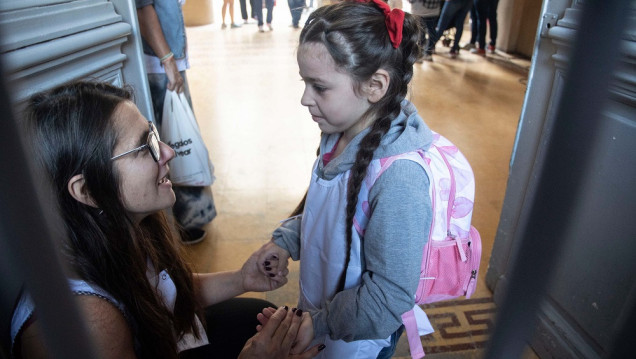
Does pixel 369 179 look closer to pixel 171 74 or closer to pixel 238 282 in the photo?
pixel 238 282

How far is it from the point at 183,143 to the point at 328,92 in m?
1.28

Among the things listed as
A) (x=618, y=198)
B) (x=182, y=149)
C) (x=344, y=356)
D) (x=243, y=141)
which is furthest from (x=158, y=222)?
(x=243, y=141)

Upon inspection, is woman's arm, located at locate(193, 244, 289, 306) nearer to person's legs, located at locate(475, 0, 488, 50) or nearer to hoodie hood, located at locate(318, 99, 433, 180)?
hoodie hood, located at locate(318, 99, 433, 180)

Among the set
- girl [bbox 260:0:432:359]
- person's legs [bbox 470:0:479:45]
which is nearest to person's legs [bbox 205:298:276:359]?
girl [bbox 260:0:432:359]

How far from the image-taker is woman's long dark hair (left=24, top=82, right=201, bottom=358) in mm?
887

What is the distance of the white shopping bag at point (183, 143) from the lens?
209cm

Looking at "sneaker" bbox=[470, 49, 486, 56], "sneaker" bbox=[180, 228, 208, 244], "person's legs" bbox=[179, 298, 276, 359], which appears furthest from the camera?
"sneaker" bbox=[470, 49, 486, 56]

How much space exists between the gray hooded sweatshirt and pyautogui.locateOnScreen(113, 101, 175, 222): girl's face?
47cm

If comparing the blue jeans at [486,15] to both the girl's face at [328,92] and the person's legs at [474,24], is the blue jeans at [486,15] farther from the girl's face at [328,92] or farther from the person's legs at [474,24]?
the girl's face at [328,92]

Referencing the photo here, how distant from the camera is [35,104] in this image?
0.92 metres

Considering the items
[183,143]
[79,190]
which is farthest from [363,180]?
[183,143]

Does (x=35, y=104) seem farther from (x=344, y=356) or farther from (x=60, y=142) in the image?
(x=344, y=356)

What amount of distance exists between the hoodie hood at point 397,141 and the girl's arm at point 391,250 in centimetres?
5

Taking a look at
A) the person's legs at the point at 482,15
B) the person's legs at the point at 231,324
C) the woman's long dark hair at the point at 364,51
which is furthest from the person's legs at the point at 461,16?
the person's legs at the point at 231,324
